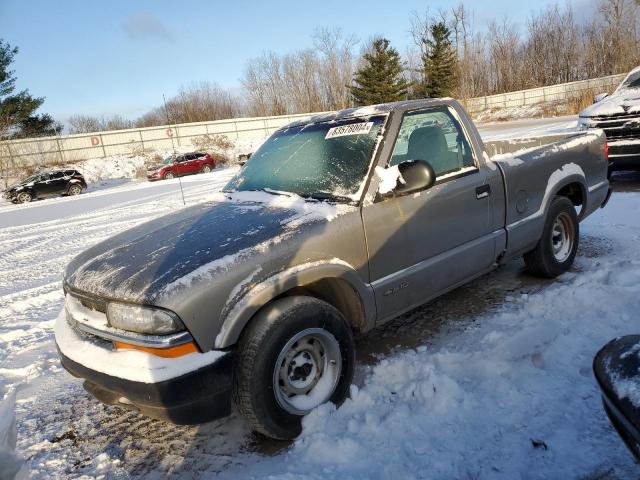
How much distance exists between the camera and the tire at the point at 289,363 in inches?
92.4

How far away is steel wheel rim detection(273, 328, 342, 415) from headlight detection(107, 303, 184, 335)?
62 centimetres

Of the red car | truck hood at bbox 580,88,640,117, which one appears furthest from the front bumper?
the red car

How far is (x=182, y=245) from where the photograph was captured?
2650 mm

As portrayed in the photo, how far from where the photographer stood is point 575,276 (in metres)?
4.38

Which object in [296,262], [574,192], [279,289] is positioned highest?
[296,262]

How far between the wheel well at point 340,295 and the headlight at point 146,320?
783mm

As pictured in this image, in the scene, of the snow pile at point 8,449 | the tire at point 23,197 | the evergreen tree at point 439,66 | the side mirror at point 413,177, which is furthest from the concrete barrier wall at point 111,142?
the snow pile at point 8,449

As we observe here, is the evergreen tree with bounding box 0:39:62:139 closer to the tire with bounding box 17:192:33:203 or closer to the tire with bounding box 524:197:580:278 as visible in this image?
the tire with bounding box 17:192:33:203

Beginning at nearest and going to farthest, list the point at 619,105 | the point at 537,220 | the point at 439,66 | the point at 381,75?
1. the point at 537,220
2. the point at 619,105
3. the point at 381,75
4. the point at 439,66

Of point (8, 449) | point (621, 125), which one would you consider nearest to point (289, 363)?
point (8, 449)

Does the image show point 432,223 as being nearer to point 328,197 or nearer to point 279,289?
point 328,197

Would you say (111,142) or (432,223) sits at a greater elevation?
(111,142)

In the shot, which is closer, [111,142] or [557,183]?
[557,183]

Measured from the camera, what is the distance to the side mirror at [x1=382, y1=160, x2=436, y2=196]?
A: 2.92 meters
